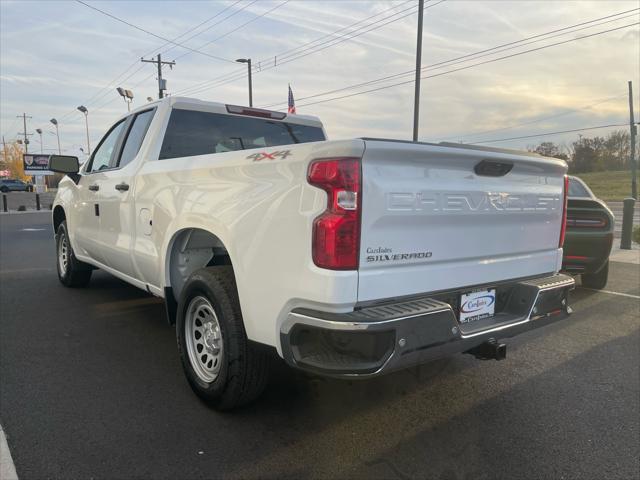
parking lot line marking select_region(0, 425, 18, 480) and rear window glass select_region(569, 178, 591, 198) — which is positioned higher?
rear window glass select_region(569, 178, 591, 198)

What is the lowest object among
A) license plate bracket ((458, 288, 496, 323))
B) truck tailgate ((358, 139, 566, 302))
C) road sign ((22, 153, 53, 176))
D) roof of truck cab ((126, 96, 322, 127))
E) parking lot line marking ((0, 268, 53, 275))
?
parking lot line marking ((0, 268, 53, 275))

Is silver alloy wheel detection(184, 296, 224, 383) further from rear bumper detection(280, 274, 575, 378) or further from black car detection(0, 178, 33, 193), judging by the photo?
black car detection(0, 178, 33, 193)

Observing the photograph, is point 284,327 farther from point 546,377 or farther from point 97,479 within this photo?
point 546,377

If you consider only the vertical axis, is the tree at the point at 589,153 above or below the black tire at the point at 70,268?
above

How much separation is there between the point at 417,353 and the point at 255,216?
1076 mm

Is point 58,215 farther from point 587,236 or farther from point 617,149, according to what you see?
point 617,149

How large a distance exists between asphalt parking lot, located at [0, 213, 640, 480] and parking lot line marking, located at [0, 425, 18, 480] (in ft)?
0.16

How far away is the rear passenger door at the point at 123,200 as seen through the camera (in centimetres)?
425

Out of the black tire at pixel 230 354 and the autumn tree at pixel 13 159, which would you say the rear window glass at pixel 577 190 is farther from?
the autumn tree at pixel 13 159

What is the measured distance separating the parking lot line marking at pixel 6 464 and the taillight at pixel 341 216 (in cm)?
184

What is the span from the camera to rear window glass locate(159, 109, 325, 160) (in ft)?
13.8

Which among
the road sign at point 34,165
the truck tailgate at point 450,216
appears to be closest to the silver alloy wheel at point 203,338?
the truck tailgate at point 450,216

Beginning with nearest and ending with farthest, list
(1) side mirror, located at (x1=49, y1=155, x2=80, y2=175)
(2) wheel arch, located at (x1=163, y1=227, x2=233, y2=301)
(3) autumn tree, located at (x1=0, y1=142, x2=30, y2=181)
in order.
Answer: (2) wheel arch, located at (x1=163, y1=227, x2=233, y2=301)
(1) side mirror, located at (x1=49, y1=155, x2=80, y2=175)
(3) autumn tree, located at (x1=0, y1=142, x2=30, y2=181)

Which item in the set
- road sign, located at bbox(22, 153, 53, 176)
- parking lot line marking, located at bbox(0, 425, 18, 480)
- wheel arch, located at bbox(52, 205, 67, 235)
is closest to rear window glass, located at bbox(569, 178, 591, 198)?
wheel arch, located at bbox(52, 205, 67, 235)
